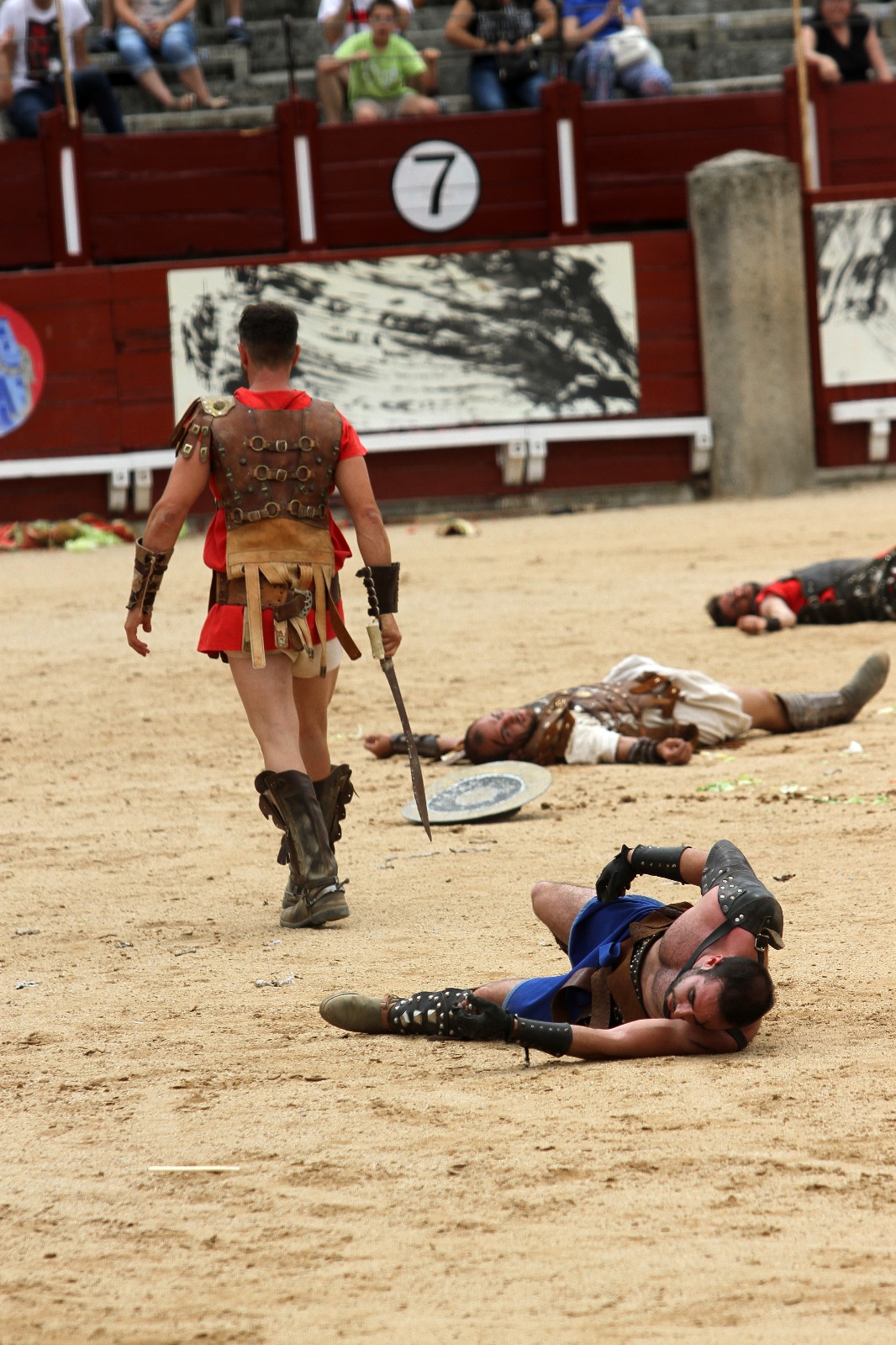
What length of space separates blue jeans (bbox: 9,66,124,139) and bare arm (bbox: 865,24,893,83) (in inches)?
239

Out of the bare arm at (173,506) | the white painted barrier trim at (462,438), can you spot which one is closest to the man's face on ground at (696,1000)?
the bare arm at (173,506)

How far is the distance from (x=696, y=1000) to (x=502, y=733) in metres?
3.30

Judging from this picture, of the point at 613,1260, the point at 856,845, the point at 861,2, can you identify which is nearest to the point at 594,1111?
the point at 613,1260

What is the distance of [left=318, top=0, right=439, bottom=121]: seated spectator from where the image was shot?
13805 millimetres

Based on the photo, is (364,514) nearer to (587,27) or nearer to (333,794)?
(333,794)

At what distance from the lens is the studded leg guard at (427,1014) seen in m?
3.67

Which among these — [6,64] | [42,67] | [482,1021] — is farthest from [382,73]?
[482,1021]

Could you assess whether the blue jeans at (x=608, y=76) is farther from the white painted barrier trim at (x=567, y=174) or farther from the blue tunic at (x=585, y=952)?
the blue tunic at (x=585, y=952)

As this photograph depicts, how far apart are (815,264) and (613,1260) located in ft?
41.1

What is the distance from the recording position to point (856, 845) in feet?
17.2

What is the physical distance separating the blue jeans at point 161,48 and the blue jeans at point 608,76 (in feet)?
10.2

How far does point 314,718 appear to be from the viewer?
16.6 feet

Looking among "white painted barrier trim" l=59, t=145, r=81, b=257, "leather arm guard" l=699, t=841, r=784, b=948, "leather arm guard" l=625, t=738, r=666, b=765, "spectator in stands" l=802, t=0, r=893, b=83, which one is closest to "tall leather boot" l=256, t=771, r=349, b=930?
"leather arm guard" l=699, t=841, r=784, b=948

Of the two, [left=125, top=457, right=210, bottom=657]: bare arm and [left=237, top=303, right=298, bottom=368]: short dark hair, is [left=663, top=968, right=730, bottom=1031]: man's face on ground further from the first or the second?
[left=237, top=303, right=298, bottom=368]: short dark hair
